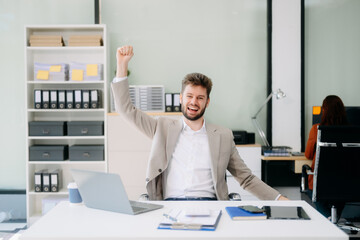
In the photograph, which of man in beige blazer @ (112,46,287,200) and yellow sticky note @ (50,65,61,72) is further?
yellow sticky note @ (50,65,61,72)

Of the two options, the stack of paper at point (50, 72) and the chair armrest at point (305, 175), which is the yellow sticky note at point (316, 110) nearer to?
the chair armrest at point (305, 175)

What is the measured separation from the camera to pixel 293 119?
15.2 feet

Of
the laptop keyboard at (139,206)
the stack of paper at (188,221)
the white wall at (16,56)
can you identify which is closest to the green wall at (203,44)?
the white wall at (16,56)

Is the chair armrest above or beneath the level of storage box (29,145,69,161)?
beneath

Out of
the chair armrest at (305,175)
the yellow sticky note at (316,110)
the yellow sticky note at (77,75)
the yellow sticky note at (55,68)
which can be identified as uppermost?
the yellow sticky note at (55,68)

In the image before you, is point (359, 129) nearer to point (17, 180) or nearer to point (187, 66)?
point (187, 66)

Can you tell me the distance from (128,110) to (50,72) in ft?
7.20

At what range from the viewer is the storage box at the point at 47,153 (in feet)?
14.1

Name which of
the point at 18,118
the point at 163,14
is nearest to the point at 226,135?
the point at 163,14

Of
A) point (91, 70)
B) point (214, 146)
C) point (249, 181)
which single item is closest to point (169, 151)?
point (214, 146)

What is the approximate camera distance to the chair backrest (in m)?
2.96

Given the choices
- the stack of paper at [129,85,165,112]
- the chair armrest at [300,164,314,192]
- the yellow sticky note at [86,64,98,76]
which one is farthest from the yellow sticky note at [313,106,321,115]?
the yellow sticky note at [86,64,98,76]

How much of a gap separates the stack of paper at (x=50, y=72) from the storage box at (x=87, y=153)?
80cm

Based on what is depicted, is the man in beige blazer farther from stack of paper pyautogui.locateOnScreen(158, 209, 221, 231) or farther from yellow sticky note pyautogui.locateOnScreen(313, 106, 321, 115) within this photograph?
yellow sticky note pyautogui.locateOnScreen(313, 106, 321, 115)
